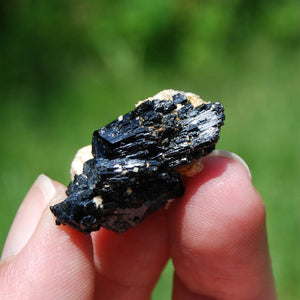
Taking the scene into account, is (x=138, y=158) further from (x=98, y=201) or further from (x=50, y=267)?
(x=50, y=267)

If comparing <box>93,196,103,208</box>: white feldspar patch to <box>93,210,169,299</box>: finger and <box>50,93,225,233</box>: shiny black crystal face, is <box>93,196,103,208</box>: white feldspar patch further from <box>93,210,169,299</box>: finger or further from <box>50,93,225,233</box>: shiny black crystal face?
<box>93,210,169,299</box>: finger

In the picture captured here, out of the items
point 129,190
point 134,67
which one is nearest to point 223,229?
point 129,190

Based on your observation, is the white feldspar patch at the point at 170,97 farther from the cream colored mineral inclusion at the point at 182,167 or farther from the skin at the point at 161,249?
the skin at the point at 161,249

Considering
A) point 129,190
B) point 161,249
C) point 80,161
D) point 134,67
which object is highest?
point 80,161

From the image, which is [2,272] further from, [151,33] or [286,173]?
[151,33]

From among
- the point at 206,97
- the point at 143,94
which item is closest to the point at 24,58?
the point at 143,94

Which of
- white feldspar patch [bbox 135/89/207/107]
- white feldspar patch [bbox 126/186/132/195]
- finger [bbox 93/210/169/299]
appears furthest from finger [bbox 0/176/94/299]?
white feldspar patch [bbox 135/89/207/107]
